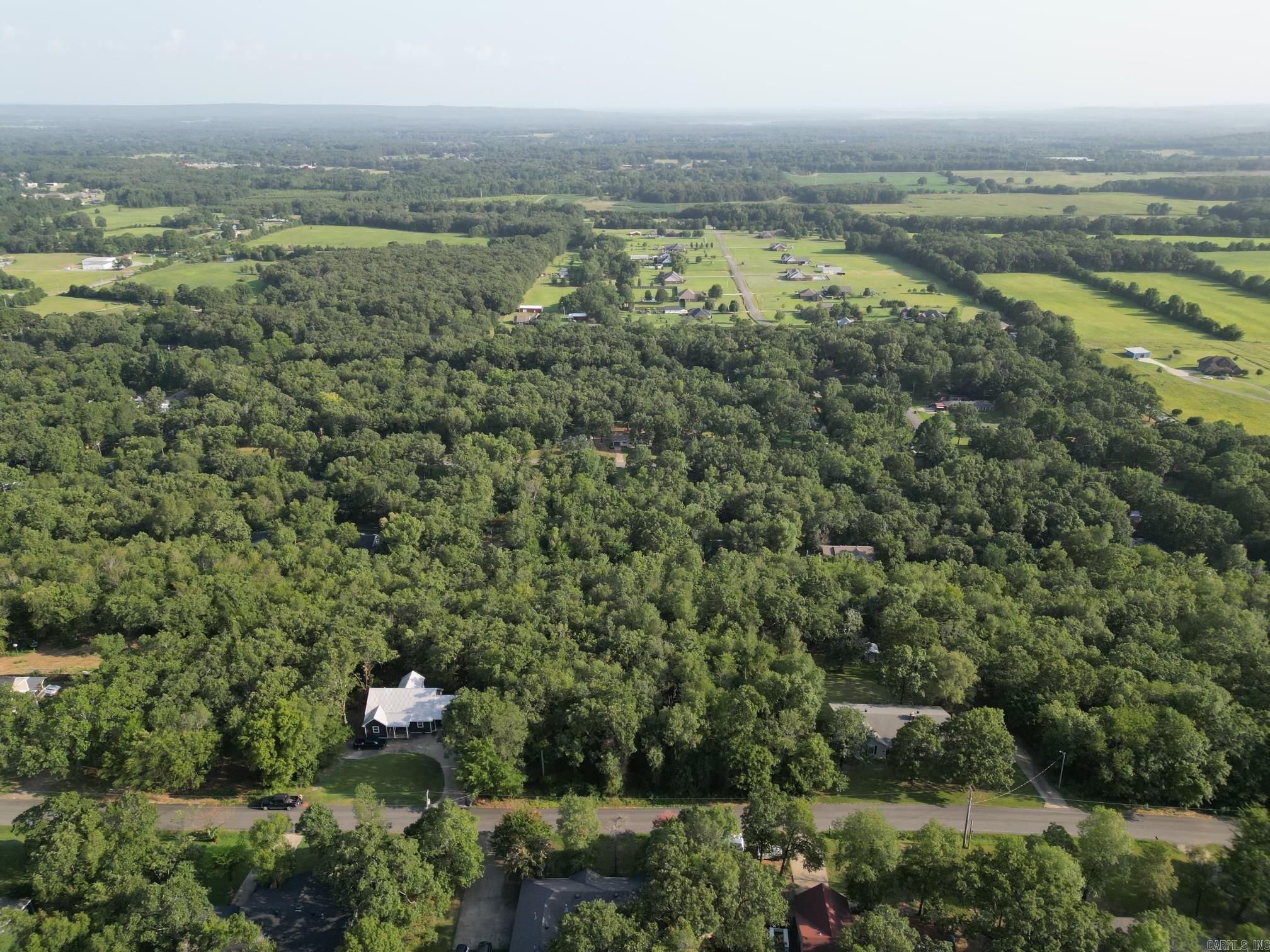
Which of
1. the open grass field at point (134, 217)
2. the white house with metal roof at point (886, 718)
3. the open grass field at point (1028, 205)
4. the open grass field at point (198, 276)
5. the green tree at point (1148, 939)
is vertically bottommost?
the white house with metal roof at point (886, 718)

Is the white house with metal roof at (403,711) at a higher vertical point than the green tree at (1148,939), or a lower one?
lower

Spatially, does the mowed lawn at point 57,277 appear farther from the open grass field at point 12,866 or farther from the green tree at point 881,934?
the green tree at point 881,934

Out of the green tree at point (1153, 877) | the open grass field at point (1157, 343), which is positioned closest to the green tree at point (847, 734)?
the green tree at point (1153, 877)

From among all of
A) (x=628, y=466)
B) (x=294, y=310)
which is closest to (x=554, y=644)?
(x=628, y=466)

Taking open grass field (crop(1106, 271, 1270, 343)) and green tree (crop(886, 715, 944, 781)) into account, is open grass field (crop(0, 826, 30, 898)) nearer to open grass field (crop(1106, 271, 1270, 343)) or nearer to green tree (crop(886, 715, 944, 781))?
green tree (crop(886, 715, 944, 781))

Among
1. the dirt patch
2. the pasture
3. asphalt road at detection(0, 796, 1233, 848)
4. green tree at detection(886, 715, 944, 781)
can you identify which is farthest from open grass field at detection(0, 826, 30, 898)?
the pasture

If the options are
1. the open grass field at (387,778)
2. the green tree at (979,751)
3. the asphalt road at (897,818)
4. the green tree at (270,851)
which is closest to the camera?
the green tree at (270,851)

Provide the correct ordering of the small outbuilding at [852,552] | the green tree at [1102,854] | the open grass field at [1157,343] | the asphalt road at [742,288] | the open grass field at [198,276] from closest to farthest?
the green tree at [1102,854] → the small outbuilding at [852,552] → the open grass field at [1157,343] → the asphalt road at [742,288] → the open grass field at [198,276]

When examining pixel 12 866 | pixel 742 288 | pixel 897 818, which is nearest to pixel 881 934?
pixel 897 818
